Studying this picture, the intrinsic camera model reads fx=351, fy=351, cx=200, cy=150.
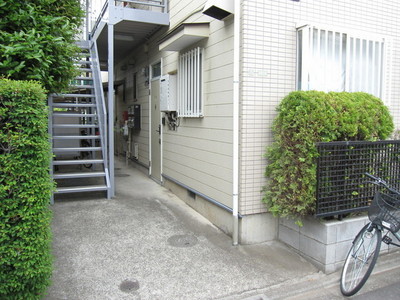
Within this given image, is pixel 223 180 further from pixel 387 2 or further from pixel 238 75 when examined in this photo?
pixel 387 2

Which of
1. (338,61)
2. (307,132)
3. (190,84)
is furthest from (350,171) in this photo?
(190,84)

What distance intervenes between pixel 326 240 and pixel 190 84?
127 inches

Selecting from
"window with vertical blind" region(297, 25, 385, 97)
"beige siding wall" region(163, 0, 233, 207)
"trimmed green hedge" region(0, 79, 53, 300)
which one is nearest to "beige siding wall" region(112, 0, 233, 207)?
"beige siding wall" region(163, 0, 233, 207)

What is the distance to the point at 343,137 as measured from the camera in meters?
4.11

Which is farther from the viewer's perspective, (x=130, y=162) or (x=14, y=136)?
(x=130, y=162)

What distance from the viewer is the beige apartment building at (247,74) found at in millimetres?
4363

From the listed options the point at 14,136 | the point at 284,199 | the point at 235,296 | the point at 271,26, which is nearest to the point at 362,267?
the point at 284,199

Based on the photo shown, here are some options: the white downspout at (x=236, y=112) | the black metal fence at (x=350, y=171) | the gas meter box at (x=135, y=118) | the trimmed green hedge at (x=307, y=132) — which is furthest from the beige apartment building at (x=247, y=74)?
the gas meter box at (x=135, y=118)

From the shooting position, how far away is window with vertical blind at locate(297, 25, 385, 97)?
4492mm

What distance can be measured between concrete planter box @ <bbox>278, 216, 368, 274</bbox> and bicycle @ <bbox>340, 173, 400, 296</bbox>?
0.92 ft

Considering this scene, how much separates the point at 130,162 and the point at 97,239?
5.69 metres

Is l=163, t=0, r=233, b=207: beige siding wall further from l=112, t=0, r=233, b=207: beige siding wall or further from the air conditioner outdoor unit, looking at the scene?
the air conditioner outdoor unit

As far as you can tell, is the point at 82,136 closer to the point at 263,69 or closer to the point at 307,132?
the point at 263,69

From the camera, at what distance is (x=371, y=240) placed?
3.46 m
